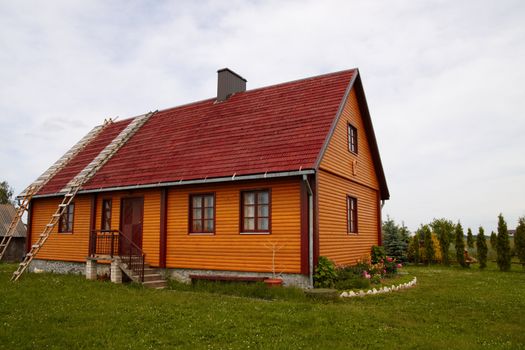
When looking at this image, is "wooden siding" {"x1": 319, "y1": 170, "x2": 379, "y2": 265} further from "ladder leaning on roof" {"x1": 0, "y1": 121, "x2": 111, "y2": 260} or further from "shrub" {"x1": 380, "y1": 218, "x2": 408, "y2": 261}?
"ladder leaning on roof" {"x1": 0, "y1": 121, "x2": 111, "y2": 260}

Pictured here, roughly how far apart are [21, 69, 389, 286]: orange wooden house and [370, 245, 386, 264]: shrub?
503mm

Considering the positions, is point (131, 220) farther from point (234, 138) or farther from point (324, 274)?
point (324, 274)

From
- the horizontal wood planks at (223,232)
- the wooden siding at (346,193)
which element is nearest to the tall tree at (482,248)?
the wooden siding at (346,193)

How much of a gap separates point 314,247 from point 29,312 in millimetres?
7064

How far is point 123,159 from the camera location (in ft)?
58.5

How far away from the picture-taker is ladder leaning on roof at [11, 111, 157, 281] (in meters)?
16.2

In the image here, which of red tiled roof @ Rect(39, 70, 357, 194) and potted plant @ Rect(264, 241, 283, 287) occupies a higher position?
red tiled roof @ Rect(39, 70, 357, 194)

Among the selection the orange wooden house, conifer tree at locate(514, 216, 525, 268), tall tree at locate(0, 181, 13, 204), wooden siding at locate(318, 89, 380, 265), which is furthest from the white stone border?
tall tree at locate(0, 181, 13, 204)

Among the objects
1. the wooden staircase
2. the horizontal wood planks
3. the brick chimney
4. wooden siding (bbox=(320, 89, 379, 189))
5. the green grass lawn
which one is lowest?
the green grass lawn

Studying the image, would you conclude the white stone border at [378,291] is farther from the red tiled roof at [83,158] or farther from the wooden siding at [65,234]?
the red tiled roof at [83,158]

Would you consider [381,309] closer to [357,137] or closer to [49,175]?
[357,137]

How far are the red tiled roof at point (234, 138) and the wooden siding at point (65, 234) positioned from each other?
0.89 metres

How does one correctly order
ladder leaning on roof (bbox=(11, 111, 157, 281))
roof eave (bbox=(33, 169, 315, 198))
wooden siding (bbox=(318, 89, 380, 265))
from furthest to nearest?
ladder leaning on roof (bbox=(11, 111, 157, 281))
wooden siding (bbox=(318, 89, 380, 265))
roof eave (bbox=(33, 169, 315, 198))

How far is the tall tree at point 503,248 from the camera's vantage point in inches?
808
